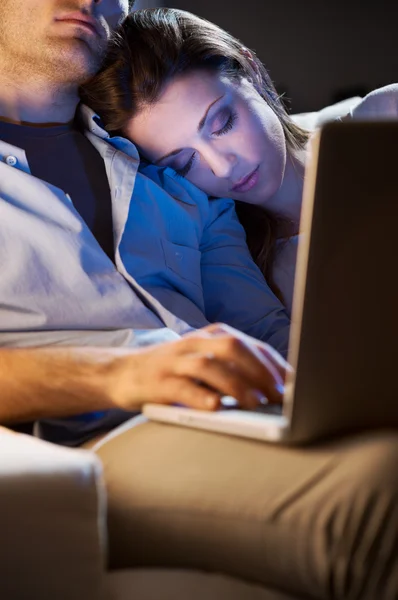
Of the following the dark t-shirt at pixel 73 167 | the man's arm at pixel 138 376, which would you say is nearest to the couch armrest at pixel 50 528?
the man's arm at pixel 138 376

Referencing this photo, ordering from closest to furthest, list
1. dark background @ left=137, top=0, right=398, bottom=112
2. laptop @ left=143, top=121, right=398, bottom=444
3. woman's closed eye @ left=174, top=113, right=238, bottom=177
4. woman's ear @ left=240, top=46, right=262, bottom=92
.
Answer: laptop @ left=143, top=121, right=398, bottom=444
woman's closed eye @ left=174, top=113, right=238, bottom=177
woman's ear @ left=240, top=46, right=262, bottom=92
dark background @ left=137, top=0, right=398, bottom=112

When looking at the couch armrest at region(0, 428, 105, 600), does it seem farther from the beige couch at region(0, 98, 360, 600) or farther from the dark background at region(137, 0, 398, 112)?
the dark background at region(137, 0, 398, 112)

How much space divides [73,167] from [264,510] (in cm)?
102

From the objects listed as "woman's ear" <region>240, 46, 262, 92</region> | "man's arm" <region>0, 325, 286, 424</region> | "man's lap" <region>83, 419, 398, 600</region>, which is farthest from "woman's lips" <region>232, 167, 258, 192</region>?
"man's lap" <region>83, 419, 398, 600</region>

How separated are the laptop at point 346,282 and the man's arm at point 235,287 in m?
0.79

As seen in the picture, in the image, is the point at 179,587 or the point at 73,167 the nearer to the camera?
the point at 179,587

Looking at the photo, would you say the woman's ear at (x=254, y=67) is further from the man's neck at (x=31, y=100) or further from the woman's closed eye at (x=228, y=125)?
the man's neck at (x=31, y=100)

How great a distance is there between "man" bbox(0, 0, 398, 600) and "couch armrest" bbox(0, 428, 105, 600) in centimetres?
12

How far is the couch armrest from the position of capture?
872 millimetres

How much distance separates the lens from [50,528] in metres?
0.89

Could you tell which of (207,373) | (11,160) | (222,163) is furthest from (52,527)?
(222,163)

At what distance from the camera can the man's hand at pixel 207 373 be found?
1092 millimetres

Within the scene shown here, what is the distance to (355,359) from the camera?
0.92 metres

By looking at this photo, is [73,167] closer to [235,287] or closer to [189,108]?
[189,108]
